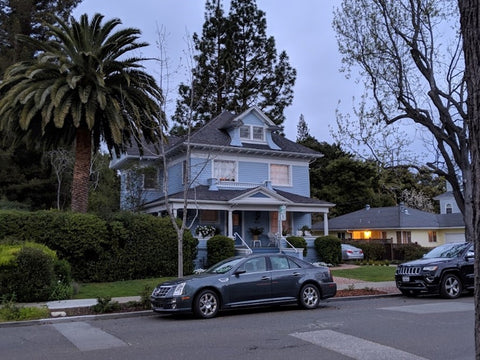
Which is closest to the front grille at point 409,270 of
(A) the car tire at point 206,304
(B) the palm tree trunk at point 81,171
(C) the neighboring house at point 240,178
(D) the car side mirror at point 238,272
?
(D) the car side mirror at point 238,272

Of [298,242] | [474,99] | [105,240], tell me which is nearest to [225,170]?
[298,242]

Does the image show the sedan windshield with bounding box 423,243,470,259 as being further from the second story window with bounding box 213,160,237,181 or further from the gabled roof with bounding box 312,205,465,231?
the gabled roof with bounding box 312,205,465,231

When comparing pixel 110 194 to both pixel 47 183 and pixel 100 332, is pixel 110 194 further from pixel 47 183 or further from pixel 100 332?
pixel 100 332

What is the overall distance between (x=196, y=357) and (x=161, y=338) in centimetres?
184

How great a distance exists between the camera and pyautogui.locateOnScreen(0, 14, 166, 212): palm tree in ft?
64.4

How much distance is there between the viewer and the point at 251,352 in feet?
25.0

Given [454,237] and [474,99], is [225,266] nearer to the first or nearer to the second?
[474,99]

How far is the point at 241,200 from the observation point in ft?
85.2

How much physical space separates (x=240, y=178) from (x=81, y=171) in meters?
10.3

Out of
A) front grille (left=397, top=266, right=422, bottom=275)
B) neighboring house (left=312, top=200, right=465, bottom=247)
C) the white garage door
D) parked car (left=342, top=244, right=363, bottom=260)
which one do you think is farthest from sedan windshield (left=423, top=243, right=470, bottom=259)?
the white garage door

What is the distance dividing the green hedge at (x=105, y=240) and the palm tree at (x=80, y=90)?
8.60 ft

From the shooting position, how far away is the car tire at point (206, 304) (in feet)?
36.5

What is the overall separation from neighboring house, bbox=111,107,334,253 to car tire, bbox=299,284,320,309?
1285 centimetres

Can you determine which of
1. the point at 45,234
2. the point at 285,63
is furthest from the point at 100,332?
the point at 285,63
